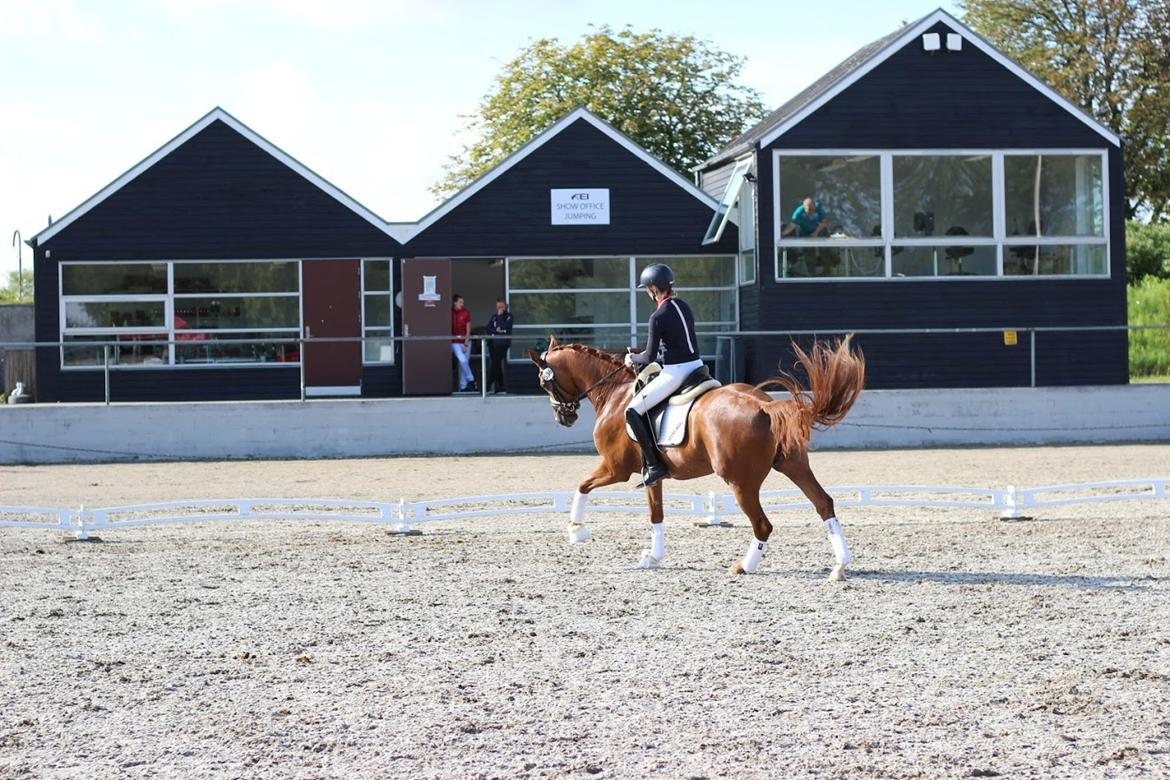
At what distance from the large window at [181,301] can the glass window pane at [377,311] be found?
127 centimetres

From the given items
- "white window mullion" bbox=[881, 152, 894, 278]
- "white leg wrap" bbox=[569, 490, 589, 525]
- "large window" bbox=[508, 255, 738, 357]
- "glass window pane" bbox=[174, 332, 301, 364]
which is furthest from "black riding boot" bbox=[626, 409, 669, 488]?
"large window" bbox=[508, 255, 738, 357]

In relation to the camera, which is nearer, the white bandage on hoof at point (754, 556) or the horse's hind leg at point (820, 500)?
the horse's hind leg at point (820, 500)

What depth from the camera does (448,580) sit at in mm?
10969

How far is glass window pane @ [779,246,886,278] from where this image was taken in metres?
27.7

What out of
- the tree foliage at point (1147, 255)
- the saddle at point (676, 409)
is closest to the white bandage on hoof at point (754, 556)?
the saddle at point (676, 409)

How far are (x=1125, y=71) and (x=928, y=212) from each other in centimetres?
2824

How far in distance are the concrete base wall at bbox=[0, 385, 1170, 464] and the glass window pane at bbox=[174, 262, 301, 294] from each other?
565 cm

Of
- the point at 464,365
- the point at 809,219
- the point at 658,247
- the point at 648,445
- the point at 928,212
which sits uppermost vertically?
the point at 928,212

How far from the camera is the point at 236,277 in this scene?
29.2 metres

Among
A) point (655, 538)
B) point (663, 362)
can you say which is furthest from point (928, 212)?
A: point (655, 538)

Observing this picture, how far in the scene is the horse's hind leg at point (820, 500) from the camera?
10.7 metres

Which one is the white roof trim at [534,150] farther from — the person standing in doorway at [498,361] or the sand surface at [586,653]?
the sand surface at [586,653]

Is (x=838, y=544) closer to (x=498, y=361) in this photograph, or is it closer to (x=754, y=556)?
(x=754, y=556)

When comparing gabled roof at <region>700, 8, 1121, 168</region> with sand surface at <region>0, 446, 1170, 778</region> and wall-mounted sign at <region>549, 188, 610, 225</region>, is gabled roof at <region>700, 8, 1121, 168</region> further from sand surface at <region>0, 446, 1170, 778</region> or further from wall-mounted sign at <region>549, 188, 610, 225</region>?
sand surface at <region>0, 446, 1170, 778</region>
